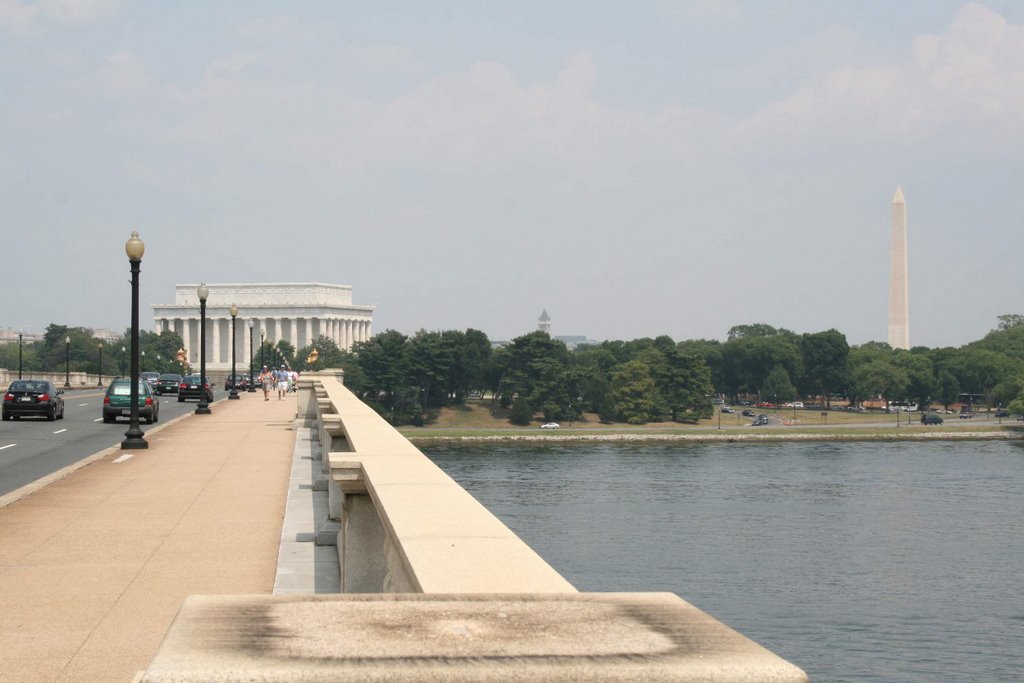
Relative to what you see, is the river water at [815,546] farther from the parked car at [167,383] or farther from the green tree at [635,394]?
the green tree at [635,394]

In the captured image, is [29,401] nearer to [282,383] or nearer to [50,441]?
[50,441]

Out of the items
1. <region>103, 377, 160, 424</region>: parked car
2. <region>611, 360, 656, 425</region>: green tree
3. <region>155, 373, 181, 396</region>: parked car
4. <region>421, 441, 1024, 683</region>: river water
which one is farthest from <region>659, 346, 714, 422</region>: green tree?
<region>103, 377, 160, 424</region>: parked car

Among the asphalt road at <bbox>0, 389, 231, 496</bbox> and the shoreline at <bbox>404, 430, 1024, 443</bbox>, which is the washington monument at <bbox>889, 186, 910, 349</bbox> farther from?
the asphalt road at <bbox>0, 389, 231, 496</bbox>

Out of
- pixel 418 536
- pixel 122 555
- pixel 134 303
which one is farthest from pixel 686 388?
pixel 418 536

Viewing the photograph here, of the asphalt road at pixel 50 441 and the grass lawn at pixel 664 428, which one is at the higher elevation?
the asphalt road at pixel 50 441

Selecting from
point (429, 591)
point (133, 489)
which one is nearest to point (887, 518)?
point (133, 489)

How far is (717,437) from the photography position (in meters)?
167

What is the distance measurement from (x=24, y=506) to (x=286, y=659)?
17146 millimetres

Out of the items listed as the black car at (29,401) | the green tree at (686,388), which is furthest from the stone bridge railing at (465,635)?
the green tree at (686,388)

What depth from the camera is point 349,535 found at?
1024cm

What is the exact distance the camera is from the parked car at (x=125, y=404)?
153 feet

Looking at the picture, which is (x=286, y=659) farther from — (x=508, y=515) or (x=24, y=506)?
(x=508, y=515)

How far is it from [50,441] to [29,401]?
43.4 ft

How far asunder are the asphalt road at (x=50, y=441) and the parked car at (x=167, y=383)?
929 inches
